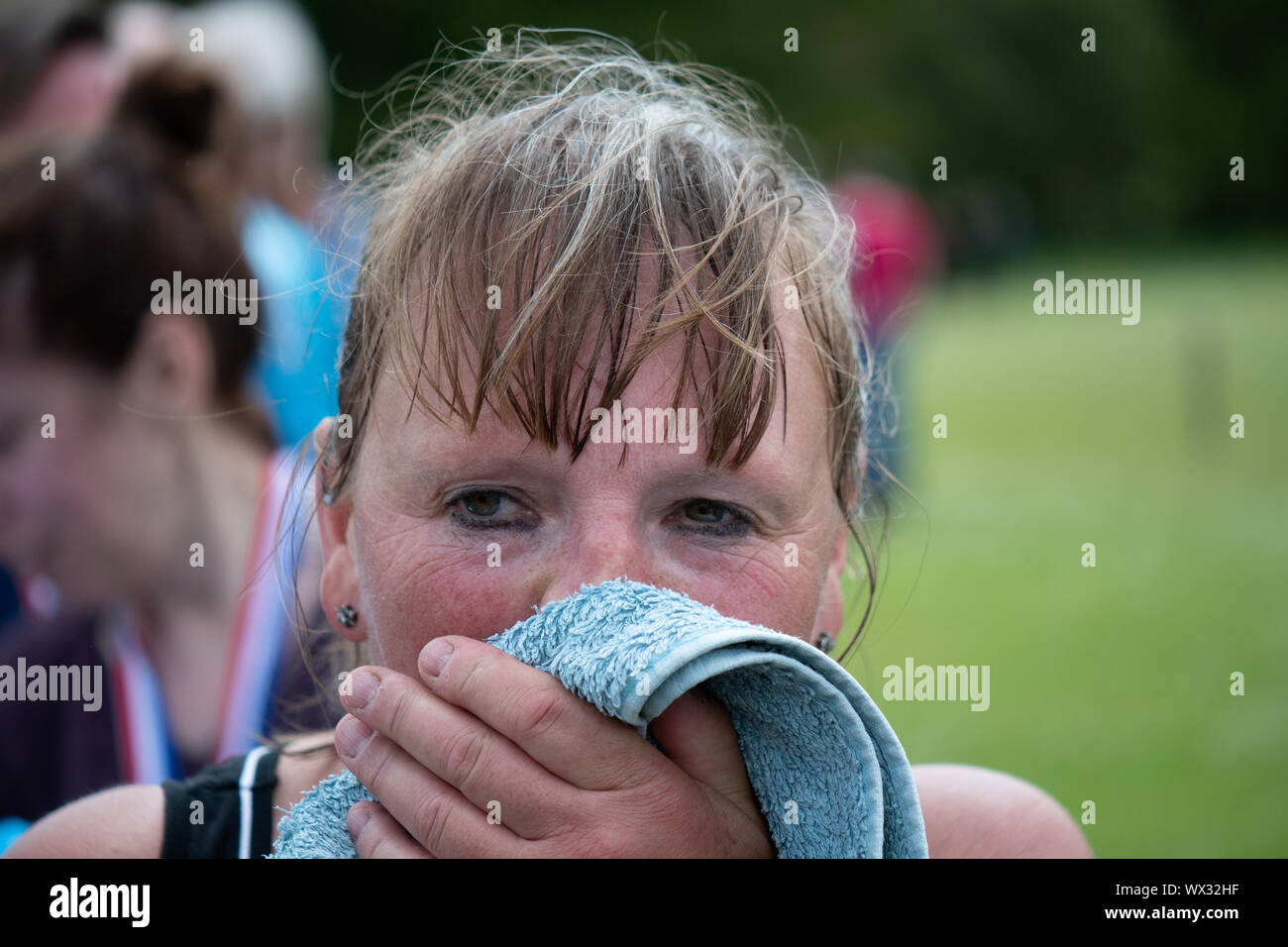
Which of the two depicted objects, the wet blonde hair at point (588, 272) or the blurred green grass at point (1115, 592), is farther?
the blurred green grass at point (1115, 592)

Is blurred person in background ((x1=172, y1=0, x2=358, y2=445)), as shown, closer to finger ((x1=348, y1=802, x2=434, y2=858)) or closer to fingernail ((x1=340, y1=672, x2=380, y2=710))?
fingernail ((x1=340, y1=672, x2=380, y2=710))

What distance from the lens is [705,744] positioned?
1.66 metres

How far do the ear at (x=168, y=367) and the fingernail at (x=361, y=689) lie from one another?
2.25 m

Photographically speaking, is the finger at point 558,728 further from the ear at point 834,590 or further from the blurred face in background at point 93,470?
the blurred face in background at point 93,470

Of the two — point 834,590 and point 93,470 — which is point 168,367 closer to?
point 93,470

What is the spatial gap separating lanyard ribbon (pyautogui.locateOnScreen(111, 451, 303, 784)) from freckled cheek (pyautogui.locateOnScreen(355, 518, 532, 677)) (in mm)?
1355

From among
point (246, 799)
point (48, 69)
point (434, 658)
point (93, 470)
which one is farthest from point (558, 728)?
point (48, 69)

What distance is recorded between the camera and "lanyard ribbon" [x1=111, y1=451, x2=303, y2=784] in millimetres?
3221

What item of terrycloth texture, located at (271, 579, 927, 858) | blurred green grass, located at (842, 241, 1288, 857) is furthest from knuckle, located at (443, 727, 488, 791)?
blurred green grass, located at (842, 241, 1288, 857)

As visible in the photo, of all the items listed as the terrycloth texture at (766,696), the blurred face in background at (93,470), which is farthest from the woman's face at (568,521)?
the blurred face in background at (93,470)

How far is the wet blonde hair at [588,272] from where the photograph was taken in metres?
1.78
